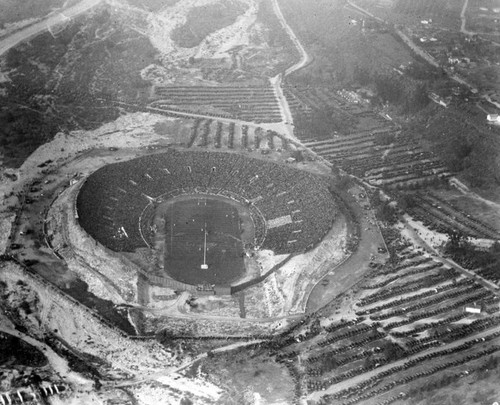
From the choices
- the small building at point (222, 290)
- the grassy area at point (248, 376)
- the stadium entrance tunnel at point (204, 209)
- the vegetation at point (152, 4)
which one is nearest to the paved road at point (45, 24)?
the vegetation at point (152, 4)

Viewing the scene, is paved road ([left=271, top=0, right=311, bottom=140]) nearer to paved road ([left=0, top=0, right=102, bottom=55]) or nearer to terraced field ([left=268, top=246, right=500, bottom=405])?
paved road ([left=0, top=0, right=102, bottom=55])

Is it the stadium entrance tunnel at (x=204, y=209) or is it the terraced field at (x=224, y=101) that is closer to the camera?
the stadium entrance tunnel at (x=204, y=209)

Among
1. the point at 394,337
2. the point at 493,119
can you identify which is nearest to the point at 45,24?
the point at 493,119

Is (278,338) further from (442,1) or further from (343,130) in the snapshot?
(442,1)

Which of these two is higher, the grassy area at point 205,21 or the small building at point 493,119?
the grassy area at point 205,21

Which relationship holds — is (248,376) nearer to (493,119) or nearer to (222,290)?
(222,290)

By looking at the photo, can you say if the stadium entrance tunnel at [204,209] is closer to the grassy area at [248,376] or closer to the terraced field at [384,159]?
the terraced field at [384,159]

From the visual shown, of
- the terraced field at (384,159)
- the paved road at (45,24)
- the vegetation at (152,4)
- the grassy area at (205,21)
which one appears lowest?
the terraced field at (384,159)

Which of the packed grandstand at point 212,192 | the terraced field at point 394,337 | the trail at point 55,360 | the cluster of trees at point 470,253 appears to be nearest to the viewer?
the trail at point 55,360

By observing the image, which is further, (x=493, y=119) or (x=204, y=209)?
(x=493, y=119)
